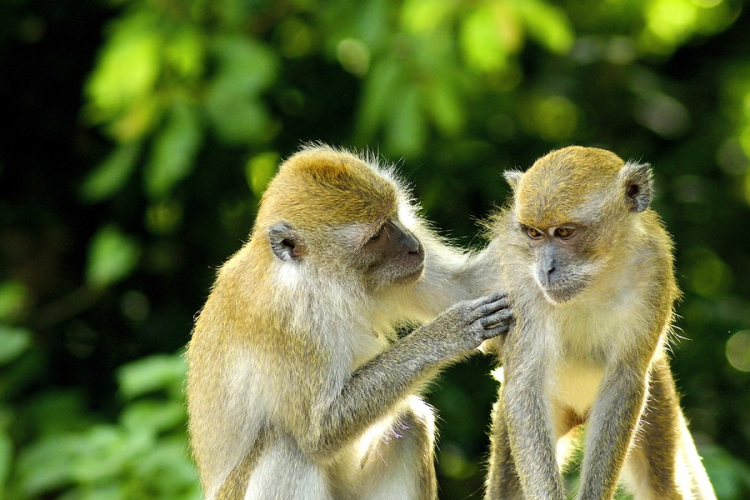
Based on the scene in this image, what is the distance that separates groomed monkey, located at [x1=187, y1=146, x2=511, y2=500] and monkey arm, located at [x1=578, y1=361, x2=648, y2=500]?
622mm

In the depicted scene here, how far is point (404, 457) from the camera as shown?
479 cm

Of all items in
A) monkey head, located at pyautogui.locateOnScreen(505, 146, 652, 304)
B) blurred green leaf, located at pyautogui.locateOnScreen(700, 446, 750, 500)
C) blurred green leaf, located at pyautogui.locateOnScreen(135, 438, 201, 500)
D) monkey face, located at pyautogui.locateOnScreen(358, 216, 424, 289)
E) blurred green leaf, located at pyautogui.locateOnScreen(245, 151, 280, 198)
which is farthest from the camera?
blurred green leaf, located at pyautogui.locateOnScreen(245, 151, 280, 198)

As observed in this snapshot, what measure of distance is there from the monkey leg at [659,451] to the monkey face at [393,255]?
1.24 m

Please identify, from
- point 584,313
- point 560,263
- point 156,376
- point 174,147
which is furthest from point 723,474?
point 174,147

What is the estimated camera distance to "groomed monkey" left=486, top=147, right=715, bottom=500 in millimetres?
4117

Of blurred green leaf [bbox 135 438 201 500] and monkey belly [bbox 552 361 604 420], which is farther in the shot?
blurred green leaf [bbox 135 438 201 500]

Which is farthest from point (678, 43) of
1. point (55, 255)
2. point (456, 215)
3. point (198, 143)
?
point (55, 255)

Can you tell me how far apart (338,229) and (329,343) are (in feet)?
1.79

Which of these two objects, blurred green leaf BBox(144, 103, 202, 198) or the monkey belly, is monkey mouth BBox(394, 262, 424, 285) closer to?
the monkey belly

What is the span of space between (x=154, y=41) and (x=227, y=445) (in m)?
2.92

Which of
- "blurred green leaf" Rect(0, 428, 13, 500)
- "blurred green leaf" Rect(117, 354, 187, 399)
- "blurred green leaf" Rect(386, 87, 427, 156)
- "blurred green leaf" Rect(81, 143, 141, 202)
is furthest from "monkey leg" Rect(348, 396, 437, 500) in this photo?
"blurred green leaf" Rect(81, 143, 141, 202)

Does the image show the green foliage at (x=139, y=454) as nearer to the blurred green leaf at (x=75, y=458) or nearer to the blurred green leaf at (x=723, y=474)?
the blurred green leaf at (x=75, y=458)

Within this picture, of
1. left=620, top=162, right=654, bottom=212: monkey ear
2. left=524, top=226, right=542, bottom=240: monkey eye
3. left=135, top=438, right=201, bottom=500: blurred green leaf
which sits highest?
left=620, top=162, right=654, bottom=212: monkey ear

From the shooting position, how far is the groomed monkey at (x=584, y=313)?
412 cm
